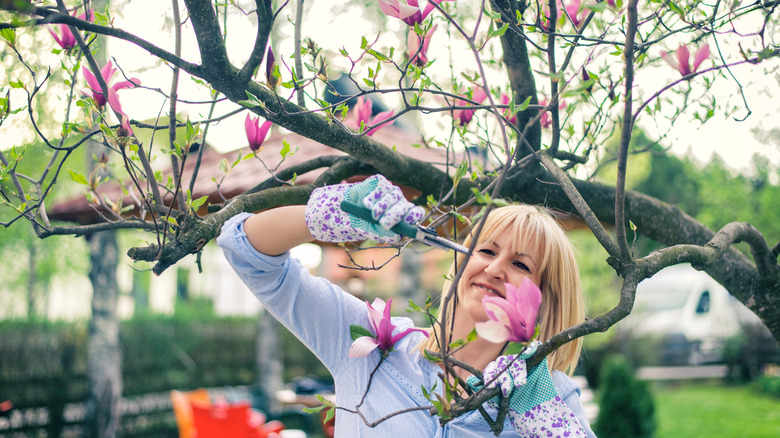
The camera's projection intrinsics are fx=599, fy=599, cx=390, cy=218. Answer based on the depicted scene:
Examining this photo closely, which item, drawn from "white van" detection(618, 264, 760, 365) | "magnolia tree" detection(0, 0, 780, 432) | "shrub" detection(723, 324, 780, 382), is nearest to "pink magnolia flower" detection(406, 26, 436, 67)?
"magnolia tree" detection(0, 0, 780, 432)

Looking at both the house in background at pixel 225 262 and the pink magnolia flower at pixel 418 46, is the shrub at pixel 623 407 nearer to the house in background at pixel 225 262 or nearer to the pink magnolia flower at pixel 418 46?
the house in background at pixel 225 262

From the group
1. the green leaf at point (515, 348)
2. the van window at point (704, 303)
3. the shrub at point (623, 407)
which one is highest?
the green leaf at point (515, 348)

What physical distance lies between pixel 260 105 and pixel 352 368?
2.41ft

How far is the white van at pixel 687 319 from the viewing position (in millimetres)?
11867

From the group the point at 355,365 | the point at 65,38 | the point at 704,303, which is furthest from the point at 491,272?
the point at 704,303

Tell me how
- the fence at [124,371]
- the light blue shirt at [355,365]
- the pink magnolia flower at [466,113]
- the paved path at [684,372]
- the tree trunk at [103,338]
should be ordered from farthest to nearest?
the paved path at [684,372] < the fence at [124,371] < the tree trunk at [103,338] < the pink magnolia flower at [466,113] < the light blue shirt at [355,365]

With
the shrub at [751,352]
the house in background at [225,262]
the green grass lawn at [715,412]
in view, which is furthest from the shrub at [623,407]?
the shrub at [751,352]

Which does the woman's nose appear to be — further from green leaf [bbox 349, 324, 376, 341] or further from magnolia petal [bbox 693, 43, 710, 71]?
magnolia petal [bbox 693, 43, 710, 71]

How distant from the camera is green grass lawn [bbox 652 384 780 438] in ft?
23.9

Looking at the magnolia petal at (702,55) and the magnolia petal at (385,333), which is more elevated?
the magnolia petal at (702,55)

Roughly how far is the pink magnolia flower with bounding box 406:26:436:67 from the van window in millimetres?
15203

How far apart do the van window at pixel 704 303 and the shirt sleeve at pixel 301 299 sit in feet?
49.4

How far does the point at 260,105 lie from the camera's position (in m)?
1.17

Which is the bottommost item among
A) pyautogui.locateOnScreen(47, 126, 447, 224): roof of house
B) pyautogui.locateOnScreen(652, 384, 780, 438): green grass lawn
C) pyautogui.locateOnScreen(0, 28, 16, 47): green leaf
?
pyautogui.locateOnScreen(652, 384, 780, 438): green grass lawn
